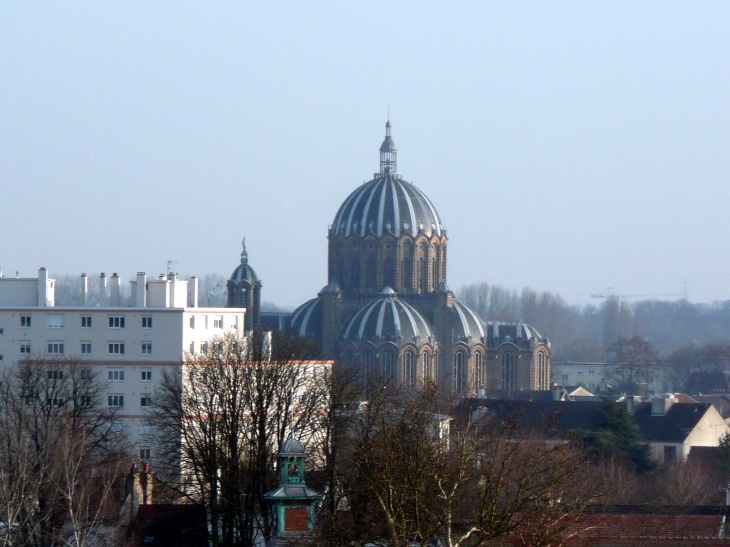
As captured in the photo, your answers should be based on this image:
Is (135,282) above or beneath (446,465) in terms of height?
above

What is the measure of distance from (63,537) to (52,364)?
24.4 metres

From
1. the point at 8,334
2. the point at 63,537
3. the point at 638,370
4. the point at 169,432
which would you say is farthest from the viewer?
the point at 638,370

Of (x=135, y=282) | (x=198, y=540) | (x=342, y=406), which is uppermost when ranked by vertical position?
(x=135, y=282)

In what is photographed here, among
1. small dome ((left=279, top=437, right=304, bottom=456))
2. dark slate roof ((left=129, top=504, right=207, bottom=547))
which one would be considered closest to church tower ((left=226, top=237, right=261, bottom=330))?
dark slate roof ((left=129, top=504, right=207, bottom=547))

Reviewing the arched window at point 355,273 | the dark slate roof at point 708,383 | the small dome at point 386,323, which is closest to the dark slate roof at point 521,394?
the small dome at point 386,323

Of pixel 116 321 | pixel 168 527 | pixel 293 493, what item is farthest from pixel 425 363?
pixel 293 493

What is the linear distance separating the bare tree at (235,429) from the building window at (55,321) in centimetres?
1613

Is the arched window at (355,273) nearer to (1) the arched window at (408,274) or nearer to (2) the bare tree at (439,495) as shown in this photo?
(1) the arched window at (408,274)

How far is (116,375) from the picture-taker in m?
61.7

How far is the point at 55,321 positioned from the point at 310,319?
46.8m

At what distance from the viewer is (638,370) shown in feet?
486

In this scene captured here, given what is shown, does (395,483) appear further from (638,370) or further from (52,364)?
(638,370)

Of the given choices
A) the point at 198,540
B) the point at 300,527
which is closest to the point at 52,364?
the point at 198,540

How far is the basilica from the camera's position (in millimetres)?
105812
